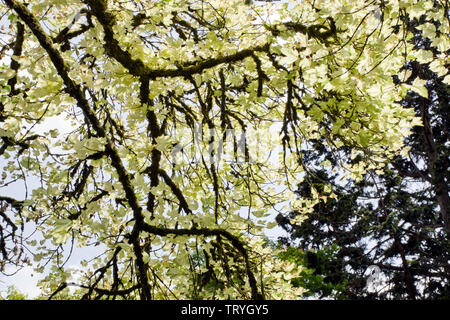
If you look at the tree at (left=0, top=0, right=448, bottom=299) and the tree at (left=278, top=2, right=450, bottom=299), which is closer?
the tree at (left=0, top=0, right=448, bottom=299)

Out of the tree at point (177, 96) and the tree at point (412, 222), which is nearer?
the tree at point (177, 96)

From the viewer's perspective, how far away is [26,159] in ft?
12.8

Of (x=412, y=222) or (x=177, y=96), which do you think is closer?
(x=177, y=96)

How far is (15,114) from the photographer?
10.5 ft

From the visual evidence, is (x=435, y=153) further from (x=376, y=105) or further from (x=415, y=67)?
(x=376, y=105)

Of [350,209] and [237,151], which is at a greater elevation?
[350,209]

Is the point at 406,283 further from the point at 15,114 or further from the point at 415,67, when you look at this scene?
the point at 15,114

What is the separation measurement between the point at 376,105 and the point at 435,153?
39.0 ft

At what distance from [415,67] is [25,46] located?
1406 cm
